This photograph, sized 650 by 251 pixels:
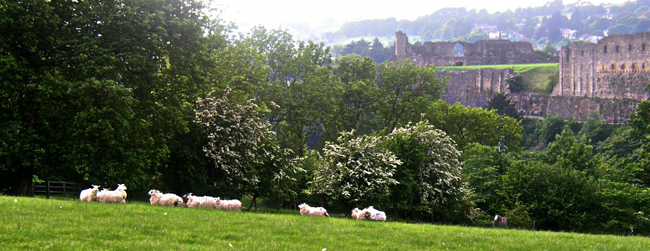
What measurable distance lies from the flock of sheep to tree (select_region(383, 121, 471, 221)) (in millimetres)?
9413

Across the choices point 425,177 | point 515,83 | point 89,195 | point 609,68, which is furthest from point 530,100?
point 89,195

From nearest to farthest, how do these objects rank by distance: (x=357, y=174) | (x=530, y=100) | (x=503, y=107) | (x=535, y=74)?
(x=357, y=174), (x=503, y=107), (x=530, y=100), (x=535, y=74)

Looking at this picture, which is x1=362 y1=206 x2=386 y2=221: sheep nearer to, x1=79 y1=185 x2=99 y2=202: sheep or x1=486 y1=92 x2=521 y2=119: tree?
x1=79 y1=185 x2=99 y2=202: sheep

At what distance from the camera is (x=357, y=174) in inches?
1256

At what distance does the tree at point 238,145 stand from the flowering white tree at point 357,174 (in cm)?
326

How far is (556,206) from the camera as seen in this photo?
120 feet

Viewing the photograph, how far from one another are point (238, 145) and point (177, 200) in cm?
972

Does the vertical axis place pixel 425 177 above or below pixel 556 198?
above

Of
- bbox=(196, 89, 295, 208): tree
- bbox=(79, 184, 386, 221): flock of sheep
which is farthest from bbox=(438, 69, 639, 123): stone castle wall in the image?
bbox=(79, 184, 386, 221): flock of sheep

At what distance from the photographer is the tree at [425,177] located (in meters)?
34.4

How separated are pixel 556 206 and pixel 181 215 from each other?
24.9m

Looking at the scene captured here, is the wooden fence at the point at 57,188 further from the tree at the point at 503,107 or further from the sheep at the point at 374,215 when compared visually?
the tree at the point at 503,107

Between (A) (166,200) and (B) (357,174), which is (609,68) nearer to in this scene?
(B) (357,174)

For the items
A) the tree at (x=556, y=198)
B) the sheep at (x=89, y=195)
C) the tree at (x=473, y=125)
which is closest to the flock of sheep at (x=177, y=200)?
the sheep at (x=89, y=195)
